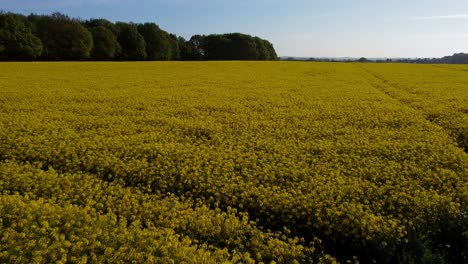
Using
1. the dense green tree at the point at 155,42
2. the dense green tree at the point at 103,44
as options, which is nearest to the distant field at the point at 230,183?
the dense green tree at the point at 103,44

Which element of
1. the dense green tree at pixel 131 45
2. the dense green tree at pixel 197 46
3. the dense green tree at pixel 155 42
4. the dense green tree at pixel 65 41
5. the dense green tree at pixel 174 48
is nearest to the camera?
the dense green tree at pixel 65 41

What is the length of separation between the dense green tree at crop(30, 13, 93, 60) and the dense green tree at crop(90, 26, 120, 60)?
2578mm

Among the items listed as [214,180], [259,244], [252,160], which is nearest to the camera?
[259,244]

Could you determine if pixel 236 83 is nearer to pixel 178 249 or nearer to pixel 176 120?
pixel 176 120

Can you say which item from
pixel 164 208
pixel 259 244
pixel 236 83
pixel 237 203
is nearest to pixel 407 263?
pixel 259 244

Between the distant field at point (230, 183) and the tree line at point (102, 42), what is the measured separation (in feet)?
134

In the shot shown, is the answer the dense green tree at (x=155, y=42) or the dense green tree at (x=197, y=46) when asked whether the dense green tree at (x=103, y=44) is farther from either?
the dense green tree at (x=197, y=46)

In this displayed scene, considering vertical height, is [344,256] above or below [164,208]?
below

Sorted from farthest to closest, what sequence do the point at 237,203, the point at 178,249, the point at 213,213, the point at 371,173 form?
the point at 371,173 < the point at 237,203 < the point at 213,213 < the point at 178,249

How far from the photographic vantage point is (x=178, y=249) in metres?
6.50

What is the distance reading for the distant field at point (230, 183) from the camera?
6.95 metres

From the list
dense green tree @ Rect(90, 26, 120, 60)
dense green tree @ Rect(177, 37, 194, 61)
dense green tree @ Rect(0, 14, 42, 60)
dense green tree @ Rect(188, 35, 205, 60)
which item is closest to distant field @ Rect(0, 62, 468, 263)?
dense green tree @ Rect(0, 14, 42, 60)

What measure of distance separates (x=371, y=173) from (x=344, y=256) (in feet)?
11.2

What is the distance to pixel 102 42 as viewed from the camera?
216 feet
